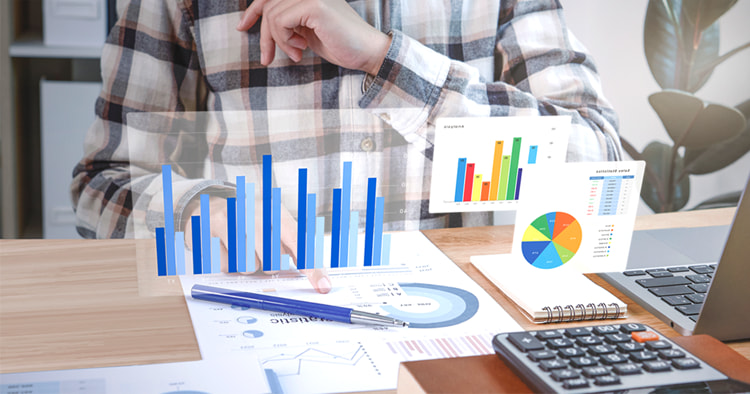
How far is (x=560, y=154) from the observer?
0.79 m

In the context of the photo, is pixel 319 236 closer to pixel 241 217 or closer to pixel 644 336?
pixel 241 217

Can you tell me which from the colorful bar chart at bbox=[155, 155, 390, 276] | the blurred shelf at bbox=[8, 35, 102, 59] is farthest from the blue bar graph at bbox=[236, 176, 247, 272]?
the blurred shelf at bbox=[8, 35, 102, 59]

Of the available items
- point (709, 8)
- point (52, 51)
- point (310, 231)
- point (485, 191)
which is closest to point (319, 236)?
point (310, 231)

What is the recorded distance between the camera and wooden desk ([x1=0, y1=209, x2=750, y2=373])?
566mm

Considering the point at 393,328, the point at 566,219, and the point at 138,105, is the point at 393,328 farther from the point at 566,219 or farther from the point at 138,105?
the point at 138,105

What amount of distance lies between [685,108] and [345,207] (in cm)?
173

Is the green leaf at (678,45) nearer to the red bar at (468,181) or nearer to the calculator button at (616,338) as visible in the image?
the red bar at (468,181)

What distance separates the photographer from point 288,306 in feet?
2.12

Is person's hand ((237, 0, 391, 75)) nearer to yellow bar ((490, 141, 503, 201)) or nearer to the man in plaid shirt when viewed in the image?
the man in plaid shirt

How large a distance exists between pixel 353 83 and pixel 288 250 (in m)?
0.38

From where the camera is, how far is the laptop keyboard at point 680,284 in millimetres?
690

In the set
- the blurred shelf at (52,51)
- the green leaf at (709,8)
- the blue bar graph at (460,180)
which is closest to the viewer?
the blue bar graph at (460,180)

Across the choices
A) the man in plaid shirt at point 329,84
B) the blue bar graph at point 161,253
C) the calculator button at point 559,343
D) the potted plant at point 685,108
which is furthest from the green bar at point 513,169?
the potted plant at point 685,108

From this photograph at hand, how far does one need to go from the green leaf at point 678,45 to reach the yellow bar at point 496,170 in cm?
160
